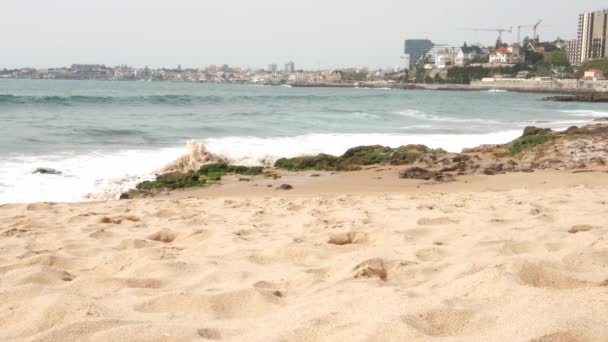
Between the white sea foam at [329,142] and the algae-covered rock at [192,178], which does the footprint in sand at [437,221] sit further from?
the white sea foam at [329,142]

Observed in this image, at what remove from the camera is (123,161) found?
40.9 feet

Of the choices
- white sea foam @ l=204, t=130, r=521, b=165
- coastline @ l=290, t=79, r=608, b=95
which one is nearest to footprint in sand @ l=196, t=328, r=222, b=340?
white sea foam @ l=204, t=130, r=521, b=165

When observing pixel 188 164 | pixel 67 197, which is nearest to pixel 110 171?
pixel 188 164

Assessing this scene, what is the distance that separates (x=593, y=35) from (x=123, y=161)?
499 feet

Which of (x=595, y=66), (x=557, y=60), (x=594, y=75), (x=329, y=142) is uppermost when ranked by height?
(x=557, y=60)

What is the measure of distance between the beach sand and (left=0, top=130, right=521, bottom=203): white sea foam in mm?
2820

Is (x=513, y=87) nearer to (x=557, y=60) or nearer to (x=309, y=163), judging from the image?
(x=557, y=60)

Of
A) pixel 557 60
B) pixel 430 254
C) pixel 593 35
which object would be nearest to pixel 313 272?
pixel 430 254

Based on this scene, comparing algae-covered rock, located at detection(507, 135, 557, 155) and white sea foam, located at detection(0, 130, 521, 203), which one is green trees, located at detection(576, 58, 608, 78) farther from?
algae-covered rock, located at detection(507, 135, 557, 155)

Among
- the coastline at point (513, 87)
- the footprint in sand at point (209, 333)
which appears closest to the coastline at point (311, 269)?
the footprint in sand at point (209, 333)

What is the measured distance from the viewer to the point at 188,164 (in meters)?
11.8

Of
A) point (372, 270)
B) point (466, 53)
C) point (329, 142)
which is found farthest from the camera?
point (466, 53)

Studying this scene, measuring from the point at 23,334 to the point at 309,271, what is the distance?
155 cm

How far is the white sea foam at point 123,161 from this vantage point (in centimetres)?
895
